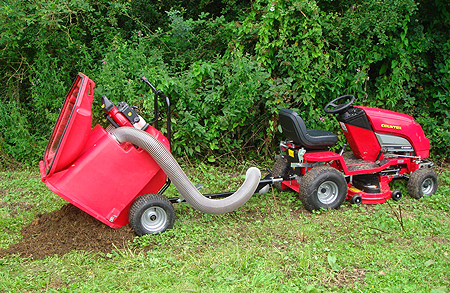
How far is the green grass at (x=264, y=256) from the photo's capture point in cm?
323

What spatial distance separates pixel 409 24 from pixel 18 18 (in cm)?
627

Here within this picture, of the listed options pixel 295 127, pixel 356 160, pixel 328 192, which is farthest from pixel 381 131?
pixel 295 127

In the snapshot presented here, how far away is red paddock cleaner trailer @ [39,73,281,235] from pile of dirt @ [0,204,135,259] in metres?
0.15

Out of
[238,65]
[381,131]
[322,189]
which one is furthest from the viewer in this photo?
[238,65]

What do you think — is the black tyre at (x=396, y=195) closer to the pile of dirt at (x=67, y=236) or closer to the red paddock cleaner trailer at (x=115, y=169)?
the red paddock cleaner trailer at (x=115, y=169)

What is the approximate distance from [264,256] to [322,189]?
1533 mm

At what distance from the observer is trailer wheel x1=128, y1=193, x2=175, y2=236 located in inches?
155

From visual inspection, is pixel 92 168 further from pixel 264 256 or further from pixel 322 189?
pixel 322 189

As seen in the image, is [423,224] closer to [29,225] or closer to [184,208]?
[184,208]

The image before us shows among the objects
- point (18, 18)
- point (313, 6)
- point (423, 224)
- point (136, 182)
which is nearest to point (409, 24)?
point (313, 6)

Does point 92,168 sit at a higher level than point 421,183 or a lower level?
lower

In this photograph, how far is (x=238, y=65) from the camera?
5820mm

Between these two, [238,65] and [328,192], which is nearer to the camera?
[328,192]

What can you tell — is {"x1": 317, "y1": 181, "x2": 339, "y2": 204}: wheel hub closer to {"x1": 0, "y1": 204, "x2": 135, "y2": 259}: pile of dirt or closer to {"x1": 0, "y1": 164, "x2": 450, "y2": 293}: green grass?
{"x1": 0, "y1": 164, "x2": 450, "y2": 293}: green grass
